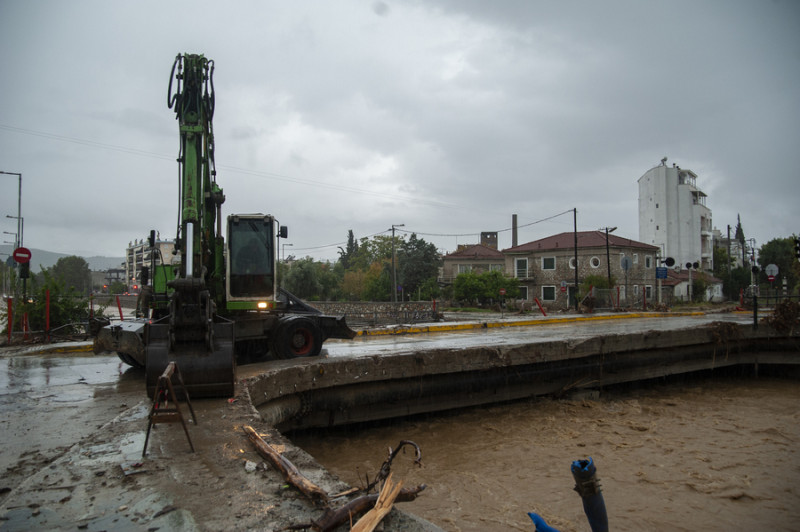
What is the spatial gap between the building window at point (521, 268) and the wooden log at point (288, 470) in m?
45.1

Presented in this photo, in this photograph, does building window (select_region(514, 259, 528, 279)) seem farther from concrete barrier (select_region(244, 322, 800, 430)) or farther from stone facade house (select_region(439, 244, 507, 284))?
concrete barrier (select_region(244, 322, 800, 430))

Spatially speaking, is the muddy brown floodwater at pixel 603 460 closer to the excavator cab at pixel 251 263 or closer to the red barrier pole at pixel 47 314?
the excavator cab at pixel 251 263

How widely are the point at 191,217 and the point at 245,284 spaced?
1920 millimetres

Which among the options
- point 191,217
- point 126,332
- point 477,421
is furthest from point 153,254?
point 477,421

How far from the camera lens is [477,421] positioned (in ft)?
32.8

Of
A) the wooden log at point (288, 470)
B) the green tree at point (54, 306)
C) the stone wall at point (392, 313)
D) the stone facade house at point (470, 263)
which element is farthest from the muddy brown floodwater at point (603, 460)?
the stone facade house at point (470, 263)

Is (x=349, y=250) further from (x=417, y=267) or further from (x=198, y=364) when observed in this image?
(x=198, y=364)

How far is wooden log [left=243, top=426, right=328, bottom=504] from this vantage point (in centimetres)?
303

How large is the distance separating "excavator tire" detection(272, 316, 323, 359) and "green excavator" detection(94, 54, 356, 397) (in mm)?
19

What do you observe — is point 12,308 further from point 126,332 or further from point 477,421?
point 477,421

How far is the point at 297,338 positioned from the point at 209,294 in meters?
2.98

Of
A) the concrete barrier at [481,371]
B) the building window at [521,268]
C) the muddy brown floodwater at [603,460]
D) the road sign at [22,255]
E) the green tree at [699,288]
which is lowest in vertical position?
the muddy brown floodwater at [603,460]

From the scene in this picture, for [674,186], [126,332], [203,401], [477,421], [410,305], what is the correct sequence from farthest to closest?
[674,186] < [410,305] < [477,421] < [126,332] < [203,401]

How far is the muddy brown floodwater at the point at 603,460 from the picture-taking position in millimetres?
6094
